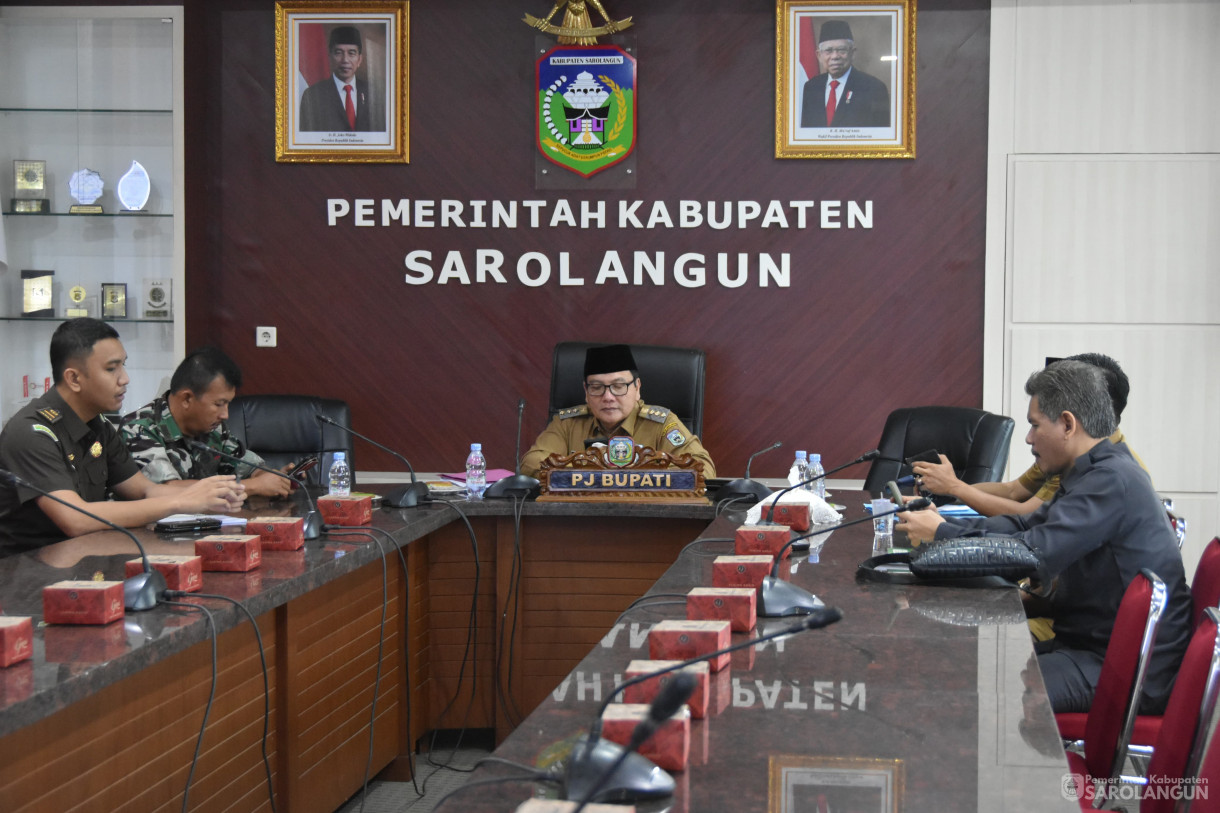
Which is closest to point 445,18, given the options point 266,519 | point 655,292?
point 655,292

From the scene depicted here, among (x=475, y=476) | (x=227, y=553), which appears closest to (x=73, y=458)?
(x=227, y=553)

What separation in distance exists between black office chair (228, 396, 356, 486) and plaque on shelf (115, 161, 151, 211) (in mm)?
1193

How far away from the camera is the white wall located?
14.6 ft

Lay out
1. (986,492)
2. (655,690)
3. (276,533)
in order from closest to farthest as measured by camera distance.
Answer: (655,690), (276,533), (986,492)

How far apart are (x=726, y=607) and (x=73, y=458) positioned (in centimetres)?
184

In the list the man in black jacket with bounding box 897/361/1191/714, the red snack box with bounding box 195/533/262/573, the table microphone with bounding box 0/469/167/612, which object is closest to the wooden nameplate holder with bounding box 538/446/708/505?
the man in black jacket with bounding box 897/361/1191/714

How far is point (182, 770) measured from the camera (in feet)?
6.61

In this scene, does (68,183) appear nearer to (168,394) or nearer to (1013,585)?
(168,394)

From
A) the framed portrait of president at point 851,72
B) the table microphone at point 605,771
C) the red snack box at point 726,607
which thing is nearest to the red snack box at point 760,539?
the red snack box at point 726,607

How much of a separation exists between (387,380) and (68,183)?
4.70ft

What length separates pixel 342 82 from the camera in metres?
4.70

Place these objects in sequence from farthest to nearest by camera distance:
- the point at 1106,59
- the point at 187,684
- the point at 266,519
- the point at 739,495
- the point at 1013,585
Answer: the point at 1106,59 → the point at 739,495 → the point at 266,519 → the point at 1013,585 → the point at 187,684

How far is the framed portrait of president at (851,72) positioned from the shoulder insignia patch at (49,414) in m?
2.88

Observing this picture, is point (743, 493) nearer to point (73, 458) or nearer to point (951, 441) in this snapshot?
point (951, 441)
